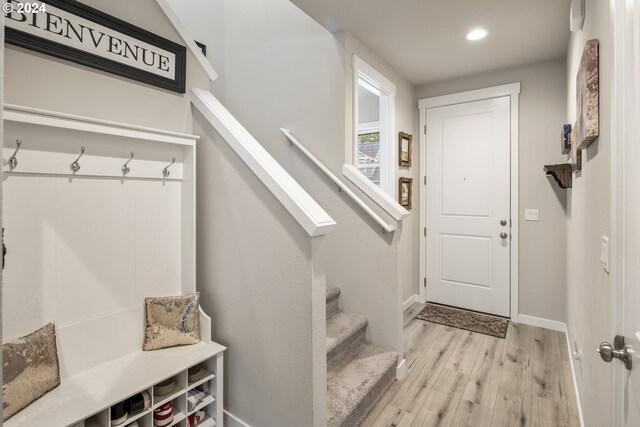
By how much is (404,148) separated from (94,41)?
2.91 meters

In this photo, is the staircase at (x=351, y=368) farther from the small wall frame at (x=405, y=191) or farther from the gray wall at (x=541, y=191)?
the gray wall at (x=541, y=191)

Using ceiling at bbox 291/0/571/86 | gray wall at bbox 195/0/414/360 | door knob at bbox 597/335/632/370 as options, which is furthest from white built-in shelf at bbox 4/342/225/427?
ceiling at bbox 291/0/571/86

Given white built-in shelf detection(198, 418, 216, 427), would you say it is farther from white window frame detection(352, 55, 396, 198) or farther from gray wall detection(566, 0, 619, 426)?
white window frame detection(352, 55, 396, 198)

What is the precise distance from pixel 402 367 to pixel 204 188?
1.87 metres

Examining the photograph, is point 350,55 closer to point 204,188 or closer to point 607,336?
point 204,188

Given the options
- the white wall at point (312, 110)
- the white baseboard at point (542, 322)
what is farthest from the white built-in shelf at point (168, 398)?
the white baseboard at point (542, 322)

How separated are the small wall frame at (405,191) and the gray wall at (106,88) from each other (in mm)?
2249

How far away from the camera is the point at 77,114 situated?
146 centimetres

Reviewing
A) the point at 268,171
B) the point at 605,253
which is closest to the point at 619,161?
the point at 605,253

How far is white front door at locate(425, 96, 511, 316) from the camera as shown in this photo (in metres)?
3.50

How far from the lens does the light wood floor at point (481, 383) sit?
203cm

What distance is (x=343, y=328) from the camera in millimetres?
2363

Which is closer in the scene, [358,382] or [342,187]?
[358,382]

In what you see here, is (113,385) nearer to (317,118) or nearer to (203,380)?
(203,380)
